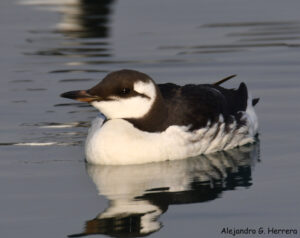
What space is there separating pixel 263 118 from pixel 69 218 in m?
4.88

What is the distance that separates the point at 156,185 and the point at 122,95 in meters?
1.20

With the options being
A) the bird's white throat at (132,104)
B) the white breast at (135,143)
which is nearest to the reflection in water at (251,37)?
the white breast at (135,143)

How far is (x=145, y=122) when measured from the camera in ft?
39.4

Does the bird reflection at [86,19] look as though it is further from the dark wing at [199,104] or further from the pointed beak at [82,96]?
the pointed beak at [82,96]

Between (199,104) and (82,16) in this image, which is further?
(82,16)

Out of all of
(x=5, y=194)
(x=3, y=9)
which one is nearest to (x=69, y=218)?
(x=5, y=194)

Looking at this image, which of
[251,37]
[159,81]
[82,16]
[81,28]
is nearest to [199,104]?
[159,81]

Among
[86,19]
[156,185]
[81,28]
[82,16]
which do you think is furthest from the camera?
[82,16]

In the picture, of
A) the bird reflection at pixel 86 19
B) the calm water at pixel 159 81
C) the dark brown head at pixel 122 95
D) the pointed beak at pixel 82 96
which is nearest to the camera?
the calm water at pixel 159 81

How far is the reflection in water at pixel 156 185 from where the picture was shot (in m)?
9.66

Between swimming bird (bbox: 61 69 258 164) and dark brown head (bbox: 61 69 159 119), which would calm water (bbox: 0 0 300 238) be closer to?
swimming bird (bbox: 61 69 258 164)

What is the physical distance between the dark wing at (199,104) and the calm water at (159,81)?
45 cm

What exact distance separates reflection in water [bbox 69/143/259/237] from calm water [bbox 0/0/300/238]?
0.05 feet

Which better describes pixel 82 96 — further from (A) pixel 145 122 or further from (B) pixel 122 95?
(A) pixel 145 122
